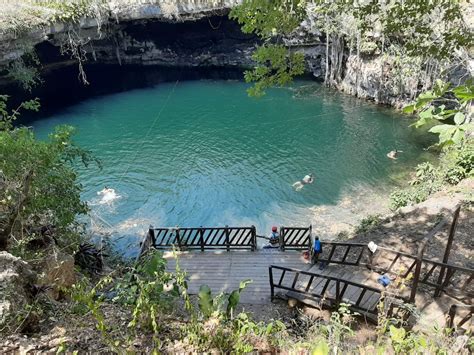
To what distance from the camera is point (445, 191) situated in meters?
11.7

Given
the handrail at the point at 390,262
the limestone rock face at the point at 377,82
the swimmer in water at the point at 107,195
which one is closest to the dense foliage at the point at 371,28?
the limestone rock face at the point at 377,82

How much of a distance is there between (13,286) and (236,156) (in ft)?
53.8

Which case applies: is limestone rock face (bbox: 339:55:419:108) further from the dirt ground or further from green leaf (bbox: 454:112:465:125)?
green leaf (bbox: 454:112:465:125)

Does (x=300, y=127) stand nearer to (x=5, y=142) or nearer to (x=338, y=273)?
(x=338, y=273)

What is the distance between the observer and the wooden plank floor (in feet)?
28.2

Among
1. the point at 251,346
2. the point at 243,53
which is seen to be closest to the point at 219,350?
the point at 251,346

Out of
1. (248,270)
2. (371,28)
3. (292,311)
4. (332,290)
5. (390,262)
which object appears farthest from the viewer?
(248,270)

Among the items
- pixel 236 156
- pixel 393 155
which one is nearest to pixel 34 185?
pixel 236 156

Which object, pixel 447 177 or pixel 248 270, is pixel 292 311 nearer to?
pixel 248 270

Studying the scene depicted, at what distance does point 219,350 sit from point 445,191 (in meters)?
10.9

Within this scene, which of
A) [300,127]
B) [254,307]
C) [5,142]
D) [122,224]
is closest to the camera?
[5,142]

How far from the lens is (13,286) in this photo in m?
3.86

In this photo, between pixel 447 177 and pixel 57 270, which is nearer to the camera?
pixel 57 270

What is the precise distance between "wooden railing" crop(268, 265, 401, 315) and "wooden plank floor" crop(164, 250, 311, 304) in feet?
1.53
